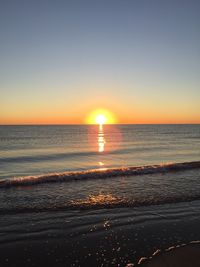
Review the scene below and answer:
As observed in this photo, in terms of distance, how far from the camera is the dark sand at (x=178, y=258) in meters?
6.35

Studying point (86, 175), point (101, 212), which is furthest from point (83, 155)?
point (101, 212)

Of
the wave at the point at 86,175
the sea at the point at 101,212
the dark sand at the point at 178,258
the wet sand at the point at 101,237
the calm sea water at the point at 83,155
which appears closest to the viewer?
the dark sand at the point at 178,258

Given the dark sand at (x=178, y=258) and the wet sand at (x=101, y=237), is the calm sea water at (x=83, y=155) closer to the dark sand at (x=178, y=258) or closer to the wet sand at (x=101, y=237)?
the wet sand at (x=101, y=237)

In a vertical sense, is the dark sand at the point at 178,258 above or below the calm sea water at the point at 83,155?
above

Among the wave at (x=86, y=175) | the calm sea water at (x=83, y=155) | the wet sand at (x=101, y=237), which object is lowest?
the calm sea water at (x=83, y=155)

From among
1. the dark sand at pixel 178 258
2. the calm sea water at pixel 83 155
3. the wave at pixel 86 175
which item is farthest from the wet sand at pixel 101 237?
the calm sea water at pixel 83 155

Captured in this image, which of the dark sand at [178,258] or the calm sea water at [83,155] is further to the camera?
the calm sea water at [83,155]

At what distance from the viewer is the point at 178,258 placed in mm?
6629

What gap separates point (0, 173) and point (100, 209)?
505 inches

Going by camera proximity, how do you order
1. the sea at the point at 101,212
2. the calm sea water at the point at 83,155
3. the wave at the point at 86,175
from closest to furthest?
the sea at the point at 101,212 < the wave at the point at 86,175 < the calm sea water at the point at 83,155

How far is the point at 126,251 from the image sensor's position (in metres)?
7.21

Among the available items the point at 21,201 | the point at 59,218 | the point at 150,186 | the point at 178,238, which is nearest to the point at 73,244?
the point at 59,218

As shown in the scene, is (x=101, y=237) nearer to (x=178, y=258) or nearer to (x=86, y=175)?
(x=178, y=258)

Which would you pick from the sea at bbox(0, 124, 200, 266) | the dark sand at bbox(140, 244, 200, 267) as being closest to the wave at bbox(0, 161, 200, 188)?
the sea at bbox(0, 124, 200, 266)
